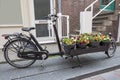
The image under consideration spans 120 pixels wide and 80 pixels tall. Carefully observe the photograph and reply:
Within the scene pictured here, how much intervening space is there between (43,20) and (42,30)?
35 cm

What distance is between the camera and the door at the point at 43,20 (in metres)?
4.59

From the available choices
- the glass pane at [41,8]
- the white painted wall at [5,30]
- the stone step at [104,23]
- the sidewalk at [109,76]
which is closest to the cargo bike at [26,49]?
the sidewalk at [109,76]

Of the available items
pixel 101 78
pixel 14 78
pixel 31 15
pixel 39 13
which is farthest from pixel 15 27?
pixel 101 78

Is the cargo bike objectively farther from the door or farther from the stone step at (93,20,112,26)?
the stone step at (93,20,112,26)

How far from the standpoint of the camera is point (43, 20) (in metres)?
→ 4.69

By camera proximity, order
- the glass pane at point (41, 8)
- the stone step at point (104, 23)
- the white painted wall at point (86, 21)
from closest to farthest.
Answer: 1. the glass pane at point (41, 8)
2. the white painted wall at point (86, 21)
3. the stone step at point (104, 23)

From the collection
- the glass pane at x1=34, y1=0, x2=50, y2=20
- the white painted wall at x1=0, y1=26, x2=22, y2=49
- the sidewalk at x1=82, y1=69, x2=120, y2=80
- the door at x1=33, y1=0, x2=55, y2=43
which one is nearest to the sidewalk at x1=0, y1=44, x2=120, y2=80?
the sidewalk at x1=82, y1=69, x2=120, y2=80

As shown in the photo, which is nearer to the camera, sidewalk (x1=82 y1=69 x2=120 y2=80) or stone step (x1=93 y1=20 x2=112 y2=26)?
sidewalk (x1=82 y1=69 x2=120 y2=80)

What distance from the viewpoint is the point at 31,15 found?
14.3ft

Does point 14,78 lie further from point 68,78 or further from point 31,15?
point 31,15

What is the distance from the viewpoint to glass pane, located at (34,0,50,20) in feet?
14.9

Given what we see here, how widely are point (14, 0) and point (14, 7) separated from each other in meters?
0.20

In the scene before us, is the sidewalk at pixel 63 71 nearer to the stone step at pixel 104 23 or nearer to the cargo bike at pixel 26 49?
the cargo bike at pixel 26 49

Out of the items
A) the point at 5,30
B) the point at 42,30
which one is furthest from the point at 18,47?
the point at 42,30
